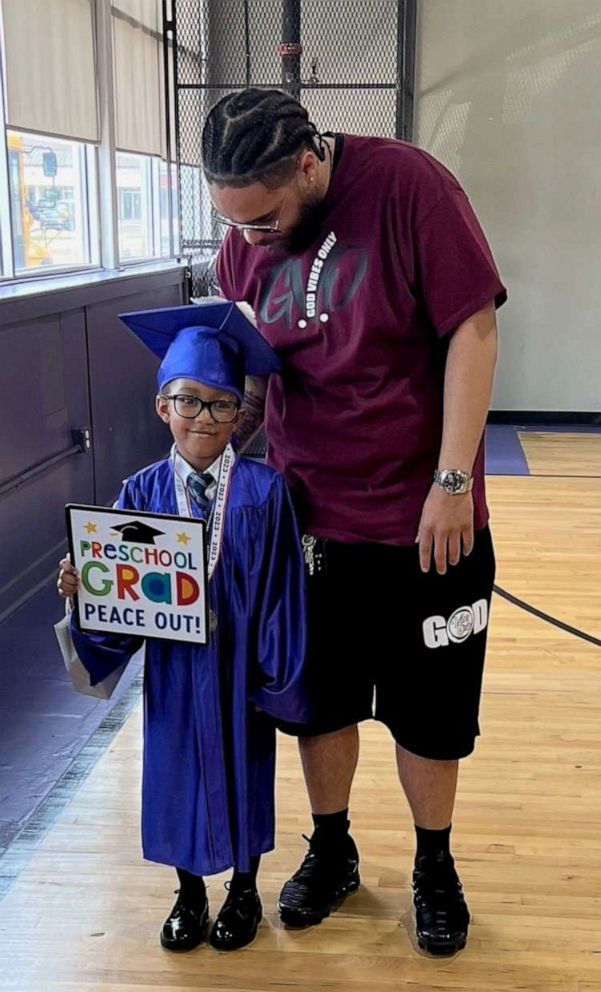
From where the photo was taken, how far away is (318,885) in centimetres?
185

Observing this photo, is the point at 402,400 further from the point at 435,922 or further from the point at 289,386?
the point at 435,922

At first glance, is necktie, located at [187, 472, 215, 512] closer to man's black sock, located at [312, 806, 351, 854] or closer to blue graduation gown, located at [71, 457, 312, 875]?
blue graduation gown, located at [71, 457, 312, 875]

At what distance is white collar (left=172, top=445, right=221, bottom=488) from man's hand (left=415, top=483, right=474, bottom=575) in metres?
0.33

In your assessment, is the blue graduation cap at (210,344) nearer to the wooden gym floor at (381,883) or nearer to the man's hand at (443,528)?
the man's hand at (443,528)

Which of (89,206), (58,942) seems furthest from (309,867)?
(89,206)

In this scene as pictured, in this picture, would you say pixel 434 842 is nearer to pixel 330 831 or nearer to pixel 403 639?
pixel 330 831

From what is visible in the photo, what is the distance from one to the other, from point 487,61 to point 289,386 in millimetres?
5185

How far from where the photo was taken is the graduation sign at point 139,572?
1549 millimetres

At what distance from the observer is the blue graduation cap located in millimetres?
1561

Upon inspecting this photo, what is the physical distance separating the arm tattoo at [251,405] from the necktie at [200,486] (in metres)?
0.10

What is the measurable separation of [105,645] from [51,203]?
9.33 ft

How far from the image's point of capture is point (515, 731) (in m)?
2.58

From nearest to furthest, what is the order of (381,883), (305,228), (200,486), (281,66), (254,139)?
(254,139) → (305,228) → (200,486) → (381,883) → (281,66)

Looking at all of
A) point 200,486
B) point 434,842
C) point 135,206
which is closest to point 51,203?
point 135,206
